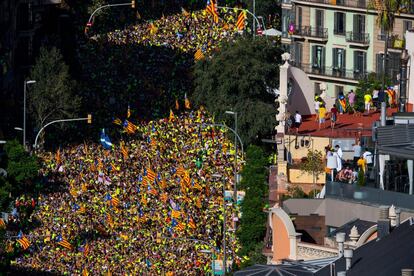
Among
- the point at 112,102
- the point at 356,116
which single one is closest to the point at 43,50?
the point at 112,102

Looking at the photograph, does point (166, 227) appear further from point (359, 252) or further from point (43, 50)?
point (359, 252)

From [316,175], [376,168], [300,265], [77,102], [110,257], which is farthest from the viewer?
[77,102]

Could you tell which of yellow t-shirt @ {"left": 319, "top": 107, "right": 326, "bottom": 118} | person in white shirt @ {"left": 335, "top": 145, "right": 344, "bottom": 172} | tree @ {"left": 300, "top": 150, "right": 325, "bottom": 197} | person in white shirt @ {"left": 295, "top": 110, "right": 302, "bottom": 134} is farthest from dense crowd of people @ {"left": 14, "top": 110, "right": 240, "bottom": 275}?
person in white shirt @ {"left": 335, "top": 145, "right": 344, "bottom": 172}

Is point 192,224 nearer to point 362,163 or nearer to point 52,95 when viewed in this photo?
point 52,95

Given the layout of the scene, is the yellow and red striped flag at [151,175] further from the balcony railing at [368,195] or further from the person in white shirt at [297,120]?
the balcony railing at [368,195]

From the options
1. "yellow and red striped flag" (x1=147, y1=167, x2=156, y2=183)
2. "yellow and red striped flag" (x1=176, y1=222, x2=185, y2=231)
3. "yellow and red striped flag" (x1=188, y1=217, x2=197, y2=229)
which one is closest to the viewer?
"yellow and red striped flag" (x1=176, y1=222, x2=185, y2=231)

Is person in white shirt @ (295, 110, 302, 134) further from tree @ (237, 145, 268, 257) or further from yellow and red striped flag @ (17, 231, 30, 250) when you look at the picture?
yellow and red striped flag @ (17, 231, 30, 250)
